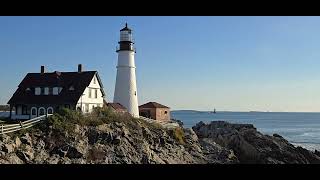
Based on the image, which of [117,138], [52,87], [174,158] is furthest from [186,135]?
[52,87]

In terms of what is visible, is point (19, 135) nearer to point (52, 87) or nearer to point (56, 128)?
point (56, 128)

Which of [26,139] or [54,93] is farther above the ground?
[54,93]

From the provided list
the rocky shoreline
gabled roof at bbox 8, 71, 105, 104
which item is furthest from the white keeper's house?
the rocky shoreline

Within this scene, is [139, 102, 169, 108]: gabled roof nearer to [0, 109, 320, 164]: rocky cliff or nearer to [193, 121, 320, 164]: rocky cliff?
[193, 121, 320, 164]: rocky cliff

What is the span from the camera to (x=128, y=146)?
24.4m

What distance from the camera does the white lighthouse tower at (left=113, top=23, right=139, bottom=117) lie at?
32.3 m

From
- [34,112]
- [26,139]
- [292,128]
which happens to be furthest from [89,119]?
[292,128]

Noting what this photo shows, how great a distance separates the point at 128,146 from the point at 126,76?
8.93 meters

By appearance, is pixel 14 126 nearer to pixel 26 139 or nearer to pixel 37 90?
pixel 26 139

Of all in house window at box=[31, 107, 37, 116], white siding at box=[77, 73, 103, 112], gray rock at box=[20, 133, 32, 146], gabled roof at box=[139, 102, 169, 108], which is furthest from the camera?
gabled roof at box=[139, 102, 169, 108]

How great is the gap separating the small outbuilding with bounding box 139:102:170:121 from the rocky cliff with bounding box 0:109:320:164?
5000mm
